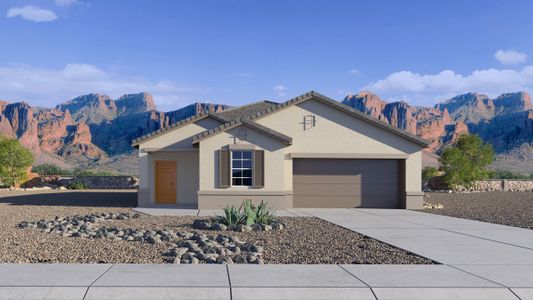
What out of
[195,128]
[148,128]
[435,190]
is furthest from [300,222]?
[148,128]

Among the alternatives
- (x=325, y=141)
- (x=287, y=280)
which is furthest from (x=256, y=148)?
(x=287, y=280)

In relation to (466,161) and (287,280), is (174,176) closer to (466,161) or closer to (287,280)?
(287,280)

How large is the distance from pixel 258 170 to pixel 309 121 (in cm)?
313

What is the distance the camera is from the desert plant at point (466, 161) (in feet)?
114

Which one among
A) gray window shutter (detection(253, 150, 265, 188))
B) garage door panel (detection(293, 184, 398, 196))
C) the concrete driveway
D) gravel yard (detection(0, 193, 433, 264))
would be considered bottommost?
gravel yard (detection(0, 193, 433, 264))

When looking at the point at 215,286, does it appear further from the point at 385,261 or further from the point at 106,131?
the point at 106,131

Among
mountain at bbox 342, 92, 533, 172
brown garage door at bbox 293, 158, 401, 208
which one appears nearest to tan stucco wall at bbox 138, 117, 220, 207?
brown garage door at bbox 293, 158, 401, 208

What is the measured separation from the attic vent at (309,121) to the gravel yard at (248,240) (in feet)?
23.2

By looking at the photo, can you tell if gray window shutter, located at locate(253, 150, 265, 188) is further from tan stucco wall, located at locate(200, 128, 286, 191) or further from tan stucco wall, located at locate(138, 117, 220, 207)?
tan stucco wall, located at locate(138, 117, 220, 207)

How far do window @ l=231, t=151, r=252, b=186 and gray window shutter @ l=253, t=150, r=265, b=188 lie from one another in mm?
253

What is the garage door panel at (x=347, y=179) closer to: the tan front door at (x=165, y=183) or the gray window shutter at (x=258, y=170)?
the gray window shutter at (x=258, y=170)

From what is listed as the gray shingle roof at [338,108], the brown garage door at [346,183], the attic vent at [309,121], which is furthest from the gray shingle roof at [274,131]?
the brown garage door at [346,183]

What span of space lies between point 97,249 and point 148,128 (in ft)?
346

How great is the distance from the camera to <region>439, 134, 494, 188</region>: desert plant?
1367 inches
